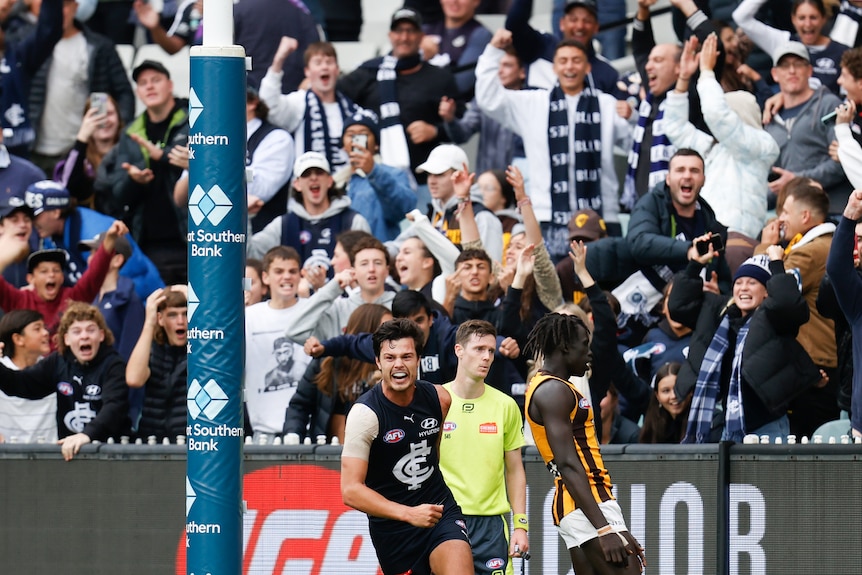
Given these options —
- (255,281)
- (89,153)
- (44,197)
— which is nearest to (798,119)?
(255,281)

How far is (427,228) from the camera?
11.9m

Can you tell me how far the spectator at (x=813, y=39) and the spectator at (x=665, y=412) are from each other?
414 centimetres

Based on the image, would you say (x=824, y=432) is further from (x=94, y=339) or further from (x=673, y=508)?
(x=94, y=339)

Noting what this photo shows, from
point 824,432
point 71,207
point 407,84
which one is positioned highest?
point 407,84

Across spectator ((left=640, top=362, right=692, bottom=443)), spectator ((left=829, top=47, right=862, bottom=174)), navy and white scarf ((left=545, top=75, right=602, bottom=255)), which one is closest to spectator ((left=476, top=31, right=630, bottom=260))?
navy and white scarf ((left=545, top=75, right=602, bottom=255))

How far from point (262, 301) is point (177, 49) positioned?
5.66 m

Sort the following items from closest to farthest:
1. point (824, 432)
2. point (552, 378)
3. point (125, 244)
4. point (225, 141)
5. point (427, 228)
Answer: point (225, 141) < point (552, 378) < point (824, 432) < point (427, 228) < point (125, 244)

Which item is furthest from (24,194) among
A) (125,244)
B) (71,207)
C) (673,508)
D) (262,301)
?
(673,508)

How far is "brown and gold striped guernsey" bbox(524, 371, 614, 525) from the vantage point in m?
8.34

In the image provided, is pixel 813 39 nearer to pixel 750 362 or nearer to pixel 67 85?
pixel 750 362

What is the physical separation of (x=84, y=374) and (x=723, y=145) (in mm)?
5174

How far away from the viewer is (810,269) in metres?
10.8

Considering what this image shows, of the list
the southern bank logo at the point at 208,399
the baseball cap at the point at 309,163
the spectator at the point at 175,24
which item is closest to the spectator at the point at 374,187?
the baseball cap at the point at 309,163

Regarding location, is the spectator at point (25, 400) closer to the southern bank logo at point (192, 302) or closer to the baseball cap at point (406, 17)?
the southern bank logo at point (192, 302)
